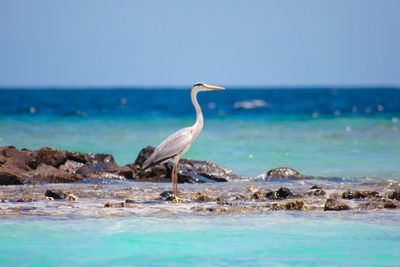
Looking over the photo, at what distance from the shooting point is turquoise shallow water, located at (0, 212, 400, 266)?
33.0 feet

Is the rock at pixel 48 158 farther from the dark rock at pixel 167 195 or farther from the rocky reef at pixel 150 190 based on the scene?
the dark rock at pixel 167 195

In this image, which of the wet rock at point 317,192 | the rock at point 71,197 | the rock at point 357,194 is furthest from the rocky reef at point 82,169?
the rock at point 357,194

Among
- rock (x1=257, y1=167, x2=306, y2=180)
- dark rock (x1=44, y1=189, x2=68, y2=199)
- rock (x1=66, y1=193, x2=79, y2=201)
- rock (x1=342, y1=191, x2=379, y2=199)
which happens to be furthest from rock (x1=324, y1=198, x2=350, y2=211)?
rock (x1=257, y1=167, x2=306, y2=180)

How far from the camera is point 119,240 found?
35.7ft

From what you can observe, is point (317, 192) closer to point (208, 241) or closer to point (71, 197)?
point (71, 197)

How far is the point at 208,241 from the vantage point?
1084 cm

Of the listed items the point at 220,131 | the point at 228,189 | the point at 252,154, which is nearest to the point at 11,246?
the point at 228,189

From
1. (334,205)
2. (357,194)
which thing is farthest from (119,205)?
(357,194)

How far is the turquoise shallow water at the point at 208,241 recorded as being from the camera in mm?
10062

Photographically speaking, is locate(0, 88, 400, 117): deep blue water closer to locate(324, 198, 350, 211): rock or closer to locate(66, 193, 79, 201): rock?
locate(66, 193, 79, 201): rock

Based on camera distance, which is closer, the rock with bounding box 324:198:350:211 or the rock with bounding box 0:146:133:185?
the rock with bounding box 324:198:350:211

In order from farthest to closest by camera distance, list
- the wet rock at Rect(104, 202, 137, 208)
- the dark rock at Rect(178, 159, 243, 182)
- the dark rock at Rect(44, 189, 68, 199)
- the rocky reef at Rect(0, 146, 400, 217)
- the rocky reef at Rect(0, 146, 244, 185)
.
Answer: the dark rock at Rect(178, 159, 243, 182) < the rocky reef at Rect(0, 146, 244, 185) < the dark rock at Rect(44, 189, 68, 199) < the wet rock at Rect(104, 202, 137, 208) < the rocky reef at Rect(0, 146, 400, 217)

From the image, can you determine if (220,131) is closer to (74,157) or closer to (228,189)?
(74,157)

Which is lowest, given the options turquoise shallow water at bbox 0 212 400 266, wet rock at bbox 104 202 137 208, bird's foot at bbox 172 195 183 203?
turquoise shallow water at bbox 0 212 400 266
